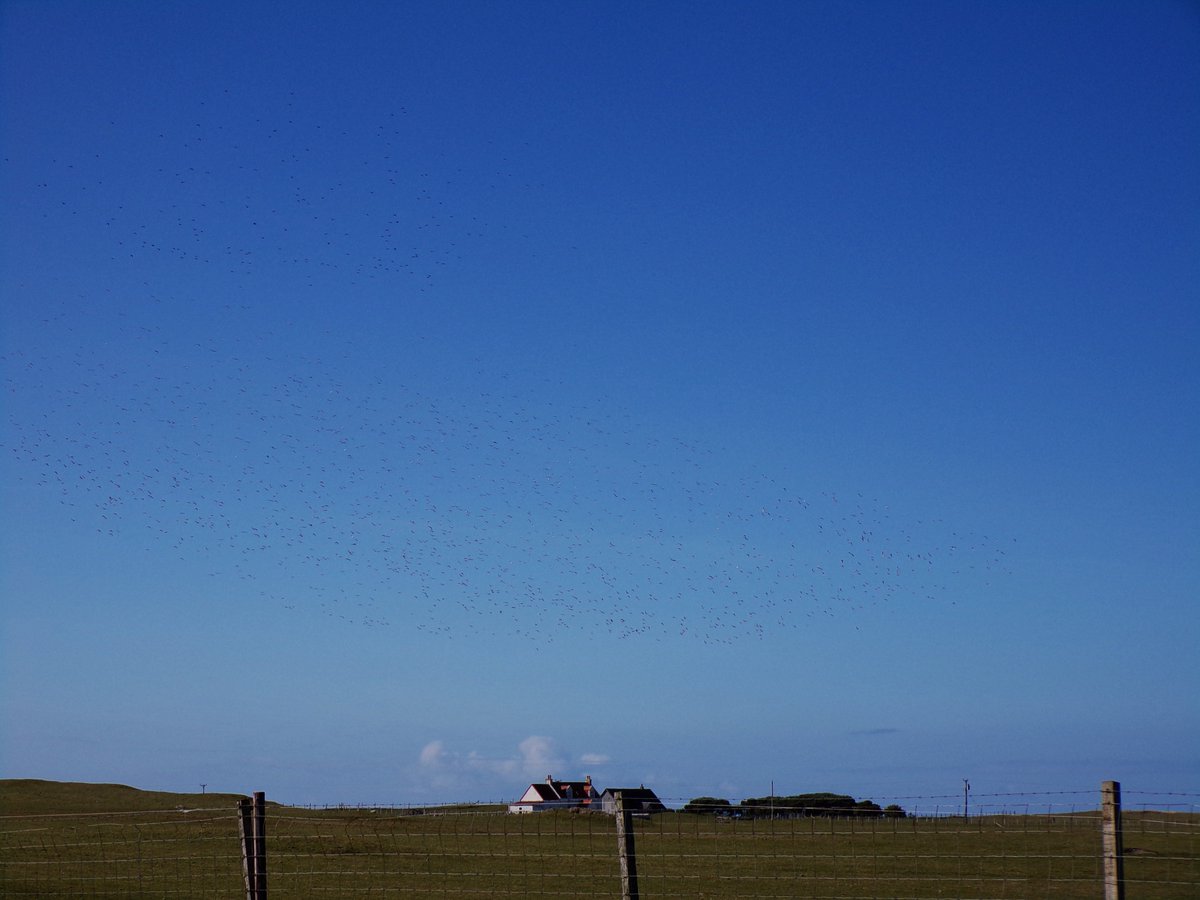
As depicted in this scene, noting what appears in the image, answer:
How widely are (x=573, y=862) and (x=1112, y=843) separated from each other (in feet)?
63.3

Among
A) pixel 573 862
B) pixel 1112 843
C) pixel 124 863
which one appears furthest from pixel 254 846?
pixel 124 863

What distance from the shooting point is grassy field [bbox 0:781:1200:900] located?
18234mm

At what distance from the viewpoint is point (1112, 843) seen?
11.9 metres

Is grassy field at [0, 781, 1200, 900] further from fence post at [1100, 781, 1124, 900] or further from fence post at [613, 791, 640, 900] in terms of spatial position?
fence post at [613, 791, 640, 900]

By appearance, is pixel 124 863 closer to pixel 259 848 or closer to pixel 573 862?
pixel 573 862

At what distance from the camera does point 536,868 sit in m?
29.8

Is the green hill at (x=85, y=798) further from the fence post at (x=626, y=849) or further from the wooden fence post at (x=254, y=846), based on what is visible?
the fence post at (x=626, y=849)

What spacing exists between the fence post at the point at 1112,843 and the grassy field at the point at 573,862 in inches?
23.2

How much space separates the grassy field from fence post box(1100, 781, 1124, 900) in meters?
0.59

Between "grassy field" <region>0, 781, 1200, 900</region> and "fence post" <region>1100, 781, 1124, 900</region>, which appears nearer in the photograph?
"fence post" <region>1100, 781, 1124, 900</region>

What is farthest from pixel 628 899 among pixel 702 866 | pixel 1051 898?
pixel 702 866

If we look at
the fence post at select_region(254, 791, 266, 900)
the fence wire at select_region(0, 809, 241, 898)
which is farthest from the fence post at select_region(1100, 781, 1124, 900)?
the fence wire at select_region(0, 809, 241, 898)

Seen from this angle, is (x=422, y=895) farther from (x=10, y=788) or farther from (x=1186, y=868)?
(x=10, y=788)

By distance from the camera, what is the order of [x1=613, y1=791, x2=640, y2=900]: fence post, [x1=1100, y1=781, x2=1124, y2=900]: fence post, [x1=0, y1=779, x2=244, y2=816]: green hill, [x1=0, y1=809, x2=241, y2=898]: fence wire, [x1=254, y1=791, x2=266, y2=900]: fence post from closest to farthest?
[x1=1100, y1=781, x2=1124, y2=900]: fence post < [x1=613, y1=791, x2=640, y2=900]: fence post < [x1=254, y1=791, x2=266, y2=900]: fence post < [x1=0, y1=809, x2=241, y2=898]: fence wire < [x1=0, y1=779, x2=244, y2=816]: green hill
